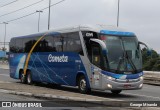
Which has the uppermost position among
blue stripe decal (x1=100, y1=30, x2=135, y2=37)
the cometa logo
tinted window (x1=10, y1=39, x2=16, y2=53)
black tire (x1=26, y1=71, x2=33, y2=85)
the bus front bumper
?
blue stripe decal (x1=100, y1=30, x2=135, y2=37)

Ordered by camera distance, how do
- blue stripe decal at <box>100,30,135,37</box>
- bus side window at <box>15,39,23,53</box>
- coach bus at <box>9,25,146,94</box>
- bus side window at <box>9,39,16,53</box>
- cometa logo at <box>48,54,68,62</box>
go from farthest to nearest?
bus side window at <box>9,39,16,53</box> < bus side window at <box>15,39,23,53</box> < cometa logo at <box>48,54,68,62</box> < blue stripe decal at <box>100,30,135,37</box> < coach bus at <box>9,25,146,94</box>

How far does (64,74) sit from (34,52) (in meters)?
4.45

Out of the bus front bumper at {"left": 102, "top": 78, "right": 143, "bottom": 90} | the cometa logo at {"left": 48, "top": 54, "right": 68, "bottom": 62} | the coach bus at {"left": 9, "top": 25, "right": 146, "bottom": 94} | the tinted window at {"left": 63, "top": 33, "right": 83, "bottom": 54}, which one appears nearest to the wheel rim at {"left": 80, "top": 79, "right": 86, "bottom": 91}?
the coach bus at {"left": 9, "top": 25, "right": 146, "bottom": 94}

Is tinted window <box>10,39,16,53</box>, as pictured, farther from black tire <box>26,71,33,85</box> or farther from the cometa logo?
the cometa logo

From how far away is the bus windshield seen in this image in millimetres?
19266

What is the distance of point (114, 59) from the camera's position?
19281 mm

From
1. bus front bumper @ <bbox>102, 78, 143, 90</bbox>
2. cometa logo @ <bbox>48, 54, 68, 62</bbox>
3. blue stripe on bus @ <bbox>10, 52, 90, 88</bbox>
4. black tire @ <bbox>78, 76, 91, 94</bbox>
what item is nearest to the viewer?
bus front bumper @ <bbox>102, 78, 143, 90</bbox>

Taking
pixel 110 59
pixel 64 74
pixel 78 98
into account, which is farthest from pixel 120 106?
pixel 64 74

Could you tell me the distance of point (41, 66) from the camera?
25500 mm

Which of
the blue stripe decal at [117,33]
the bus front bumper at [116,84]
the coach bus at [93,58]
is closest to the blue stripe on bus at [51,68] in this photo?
the coach bus at [93,58]

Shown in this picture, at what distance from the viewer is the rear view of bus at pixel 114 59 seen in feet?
62.8

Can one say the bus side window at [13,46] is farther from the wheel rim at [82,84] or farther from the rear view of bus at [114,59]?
the rear view of bus at [114,59]

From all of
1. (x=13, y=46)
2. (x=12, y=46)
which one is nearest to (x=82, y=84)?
(x=13, y=46)

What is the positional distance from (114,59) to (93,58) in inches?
43.5
